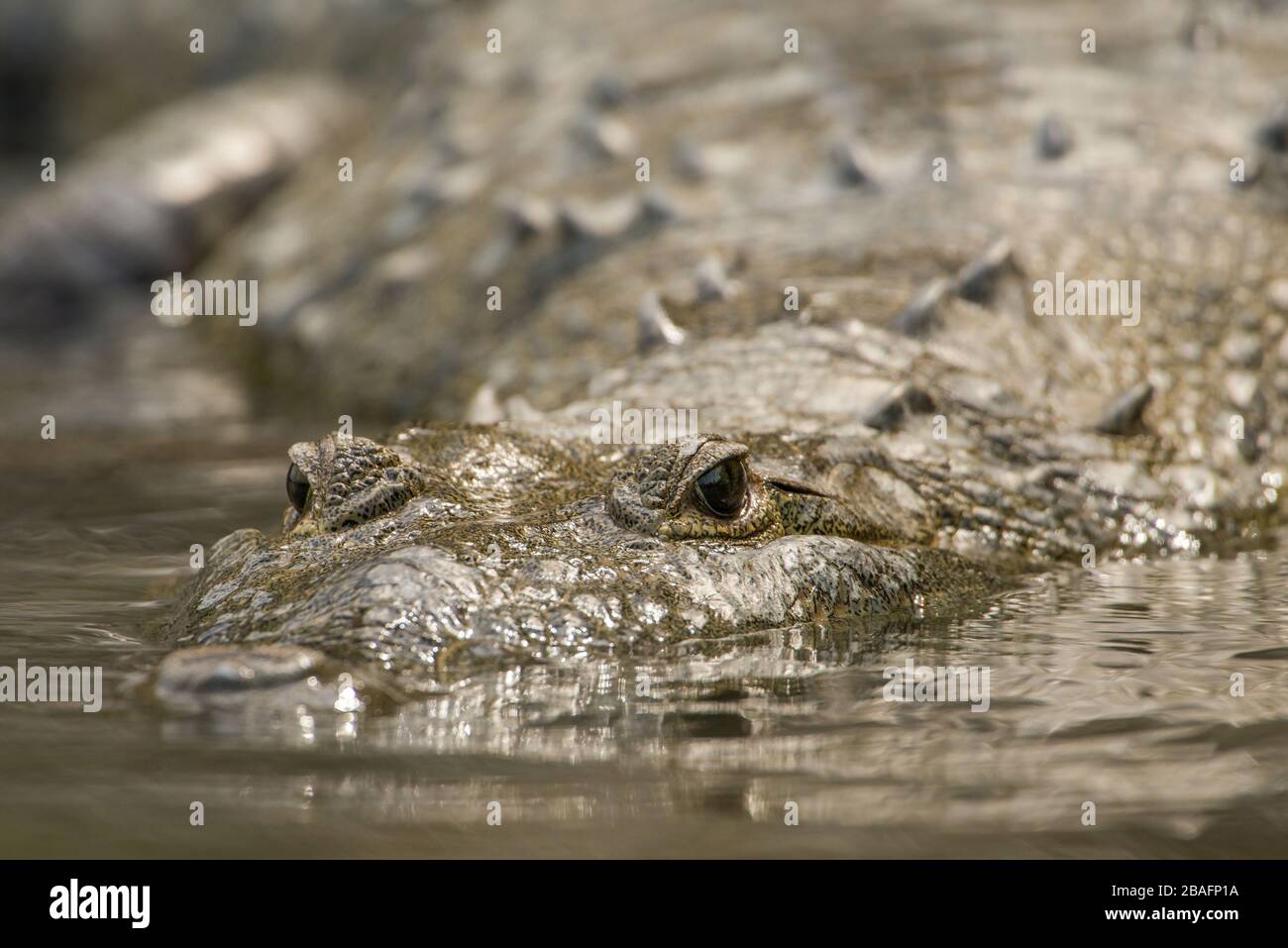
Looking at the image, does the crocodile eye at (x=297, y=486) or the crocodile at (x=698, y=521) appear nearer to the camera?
the crocodile at (x=698, y=521)

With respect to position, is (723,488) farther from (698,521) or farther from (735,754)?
(735,754)

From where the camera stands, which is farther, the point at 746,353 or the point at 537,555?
the point at 746,353

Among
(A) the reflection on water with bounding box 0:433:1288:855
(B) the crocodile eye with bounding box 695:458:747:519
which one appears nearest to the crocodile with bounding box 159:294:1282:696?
(B) the crocodile eye with bounding box 695:458:747:519

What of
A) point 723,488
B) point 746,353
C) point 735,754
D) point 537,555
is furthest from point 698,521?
point 746,353

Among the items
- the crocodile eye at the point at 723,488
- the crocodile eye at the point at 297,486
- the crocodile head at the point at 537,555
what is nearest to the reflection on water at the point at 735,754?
the crocodile head at the point at 537,555

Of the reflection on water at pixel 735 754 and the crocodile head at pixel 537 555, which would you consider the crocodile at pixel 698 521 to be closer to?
the crocodile head at pixel 537 555
